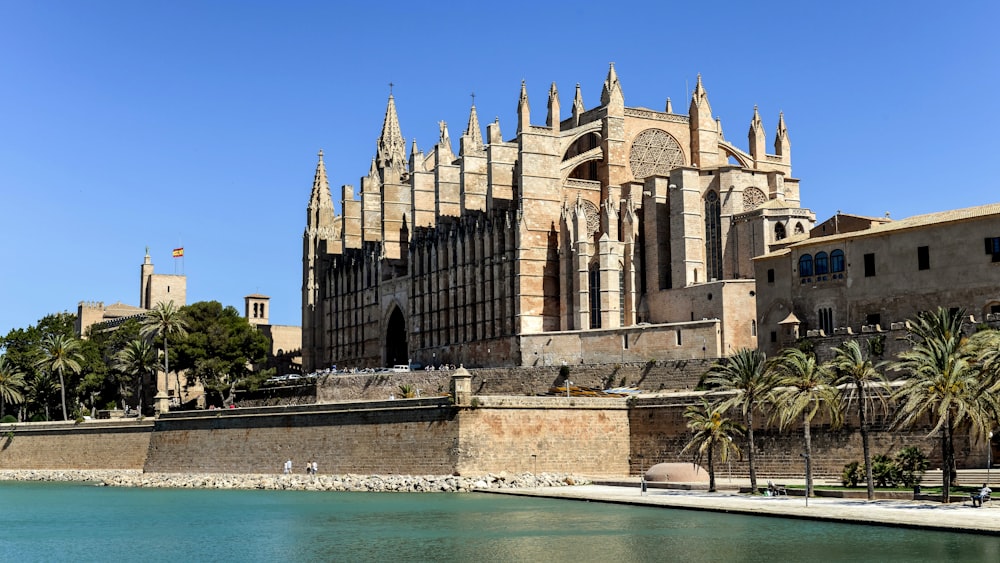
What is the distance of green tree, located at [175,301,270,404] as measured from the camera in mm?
70000

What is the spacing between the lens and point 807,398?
35031 mm

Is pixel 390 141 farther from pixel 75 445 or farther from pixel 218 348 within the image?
pixel 75 445

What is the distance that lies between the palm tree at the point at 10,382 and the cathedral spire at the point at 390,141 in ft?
106

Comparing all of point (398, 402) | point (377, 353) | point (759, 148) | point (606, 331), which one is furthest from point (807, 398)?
point (377, 353)

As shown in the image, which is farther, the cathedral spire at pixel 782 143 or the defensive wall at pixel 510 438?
the cathedral spire at pixel 782 143

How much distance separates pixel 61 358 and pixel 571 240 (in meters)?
28.6

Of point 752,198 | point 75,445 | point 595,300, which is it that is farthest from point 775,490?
point 75,445

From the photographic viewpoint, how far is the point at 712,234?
5741cm

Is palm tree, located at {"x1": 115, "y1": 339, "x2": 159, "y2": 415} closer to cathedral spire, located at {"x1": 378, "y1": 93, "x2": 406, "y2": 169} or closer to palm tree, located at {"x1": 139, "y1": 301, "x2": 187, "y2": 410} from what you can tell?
palm tree, located at {"x1": 139, "y1": 301, "x2": 187, "y2": 410}

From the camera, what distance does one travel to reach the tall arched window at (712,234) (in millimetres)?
57188

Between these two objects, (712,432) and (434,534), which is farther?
(712,432)

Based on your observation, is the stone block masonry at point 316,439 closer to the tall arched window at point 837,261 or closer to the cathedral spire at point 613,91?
the tall arched window at point 837,261

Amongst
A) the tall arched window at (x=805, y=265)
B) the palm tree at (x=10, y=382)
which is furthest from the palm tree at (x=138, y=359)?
the tall arched window at (x=805, y=265)

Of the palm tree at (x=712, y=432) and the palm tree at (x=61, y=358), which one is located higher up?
the palm tree at (x=61, y=358)
